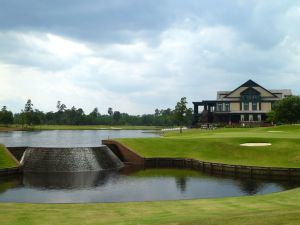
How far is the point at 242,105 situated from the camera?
141 m

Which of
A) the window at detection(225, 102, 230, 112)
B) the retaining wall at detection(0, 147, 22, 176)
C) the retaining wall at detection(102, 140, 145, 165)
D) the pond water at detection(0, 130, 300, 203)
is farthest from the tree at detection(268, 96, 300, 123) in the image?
the retaining wall at detection(0, 147, 22, 176)

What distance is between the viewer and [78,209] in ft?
83.8

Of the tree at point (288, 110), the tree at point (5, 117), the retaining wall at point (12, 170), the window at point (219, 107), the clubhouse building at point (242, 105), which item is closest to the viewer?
the retaining wall at point (12, 170)

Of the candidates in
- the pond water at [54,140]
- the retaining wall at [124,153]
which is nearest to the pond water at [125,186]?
the retaining wall at [124,153]

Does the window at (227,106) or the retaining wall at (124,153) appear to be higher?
the window at (227,106)

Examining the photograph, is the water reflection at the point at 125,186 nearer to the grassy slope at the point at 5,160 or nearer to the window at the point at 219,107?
the grassy slope at the point at 5,160

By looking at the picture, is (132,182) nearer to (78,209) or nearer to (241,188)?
(241,188)

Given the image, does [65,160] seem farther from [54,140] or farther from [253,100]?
[253,100]

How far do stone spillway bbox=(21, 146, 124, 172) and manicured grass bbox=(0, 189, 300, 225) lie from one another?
980 inches

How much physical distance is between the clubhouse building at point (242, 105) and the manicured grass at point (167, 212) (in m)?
110

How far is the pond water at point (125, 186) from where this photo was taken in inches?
1395

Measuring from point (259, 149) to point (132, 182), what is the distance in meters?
23.1

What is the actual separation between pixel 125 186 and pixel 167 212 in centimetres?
1699

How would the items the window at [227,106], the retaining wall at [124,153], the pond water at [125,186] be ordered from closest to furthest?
the pond water at [125,186], the retaining wall at [124,153], the window at [227,106]
